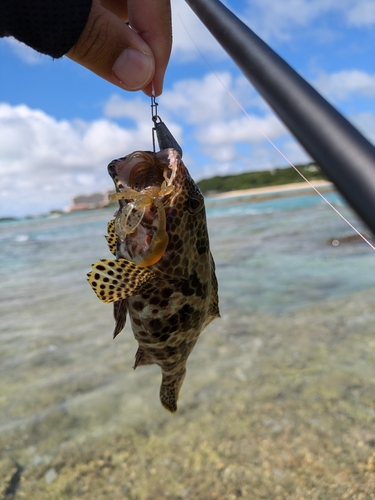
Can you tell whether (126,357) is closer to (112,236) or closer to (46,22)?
(112,236)


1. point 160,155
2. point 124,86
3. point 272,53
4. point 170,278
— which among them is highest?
point 124,86

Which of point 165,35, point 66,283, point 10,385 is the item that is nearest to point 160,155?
point 165,35

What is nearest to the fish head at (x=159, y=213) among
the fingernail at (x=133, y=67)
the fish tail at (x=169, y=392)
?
the fingernail at (x=133, y=67)

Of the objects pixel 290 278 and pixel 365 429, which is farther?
pixel 290 278

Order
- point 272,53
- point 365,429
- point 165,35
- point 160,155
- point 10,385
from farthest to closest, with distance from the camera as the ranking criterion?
point 10,385, point 365,429, point 165,35, point 160,155, point 272,53

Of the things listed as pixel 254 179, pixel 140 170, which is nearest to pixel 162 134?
pixel 140 170

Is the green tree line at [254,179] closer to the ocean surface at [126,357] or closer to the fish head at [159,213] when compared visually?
the ocean surface at [126,357]

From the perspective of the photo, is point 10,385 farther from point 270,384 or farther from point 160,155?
point 160,155
